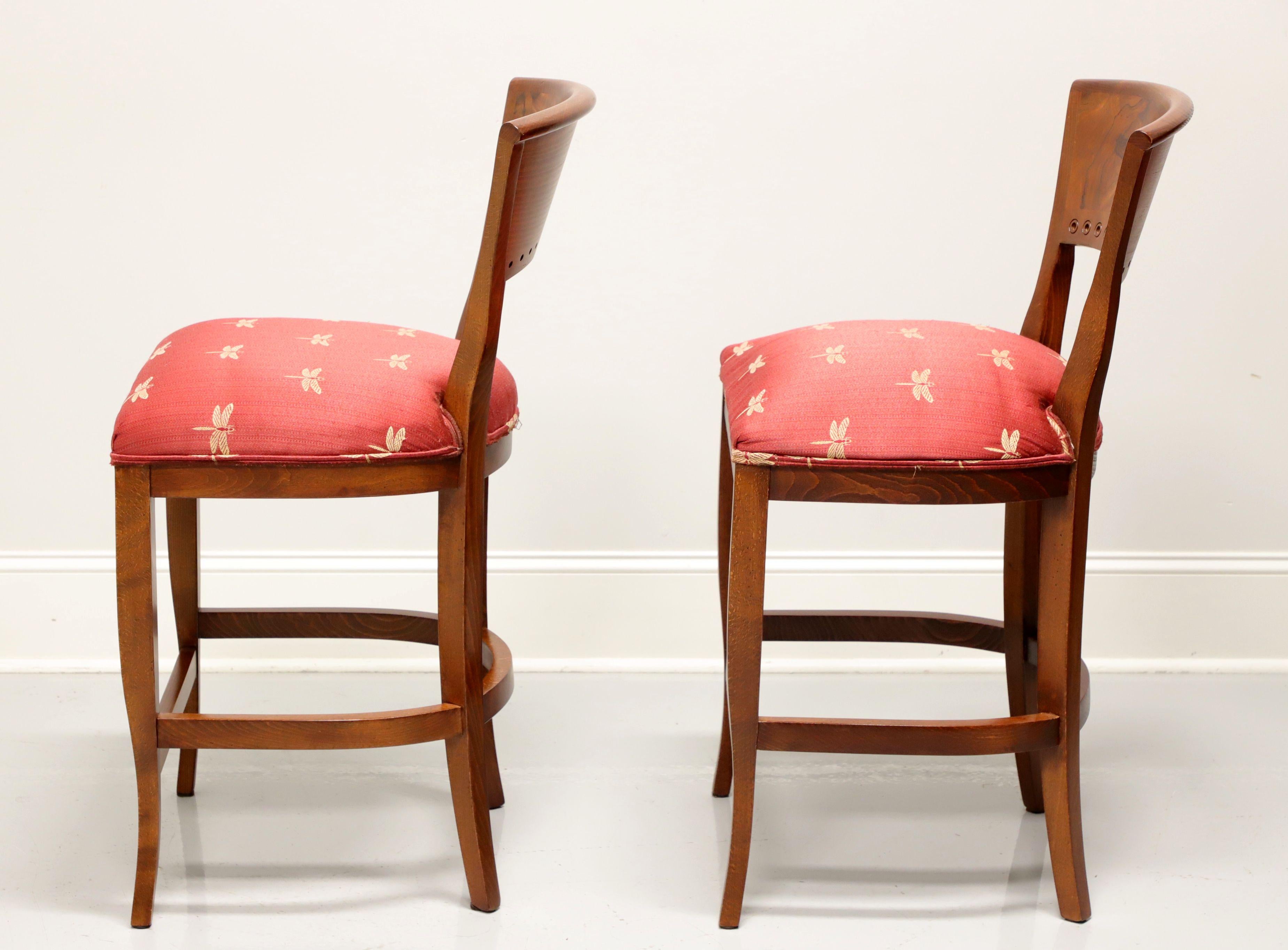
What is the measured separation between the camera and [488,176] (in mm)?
2000

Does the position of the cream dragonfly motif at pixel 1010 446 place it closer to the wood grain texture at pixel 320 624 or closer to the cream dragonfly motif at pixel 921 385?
the cream dragonfly motif at pixel 921 385

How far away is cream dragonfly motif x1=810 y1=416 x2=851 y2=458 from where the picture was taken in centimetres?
115

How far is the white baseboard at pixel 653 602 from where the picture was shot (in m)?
2.09

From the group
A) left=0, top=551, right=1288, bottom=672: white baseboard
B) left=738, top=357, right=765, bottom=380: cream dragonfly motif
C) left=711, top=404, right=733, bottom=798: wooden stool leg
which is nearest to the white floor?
left=711, top=404, right=733, bottom=798: wooden stool leg

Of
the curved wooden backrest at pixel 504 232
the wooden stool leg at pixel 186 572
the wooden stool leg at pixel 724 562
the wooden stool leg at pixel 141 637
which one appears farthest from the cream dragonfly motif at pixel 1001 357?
the wooden stool leg at pixel 186 572

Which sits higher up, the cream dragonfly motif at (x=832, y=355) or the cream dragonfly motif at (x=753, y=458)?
the cream dragonfly motif at (x=832, y=355)

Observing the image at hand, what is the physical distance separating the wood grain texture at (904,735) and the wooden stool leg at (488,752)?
0.38 meters

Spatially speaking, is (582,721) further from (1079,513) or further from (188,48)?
(188,48)

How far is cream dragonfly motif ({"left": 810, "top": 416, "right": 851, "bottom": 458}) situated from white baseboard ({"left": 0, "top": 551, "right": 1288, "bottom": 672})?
98 cm

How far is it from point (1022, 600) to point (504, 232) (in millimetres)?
804

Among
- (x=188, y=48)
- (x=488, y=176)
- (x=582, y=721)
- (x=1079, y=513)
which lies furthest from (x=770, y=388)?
(x=188, y=48)

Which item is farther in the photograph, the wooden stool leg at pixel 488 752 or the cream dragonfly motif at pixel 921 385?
the wooden stool leg at pixel 488 752

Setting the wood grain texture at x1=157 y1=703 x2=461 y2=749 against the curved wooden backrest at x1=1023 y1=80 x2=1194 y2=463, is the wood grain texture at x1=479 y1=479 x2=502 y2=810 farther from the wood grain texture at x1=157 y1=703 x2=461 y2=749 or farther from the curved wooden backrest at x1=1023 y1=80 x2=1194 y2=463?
the curved wooden backrest at x1=1023 y1=80 x2=1194 y2=463

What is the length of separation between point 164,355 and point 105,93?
0.98 meters
